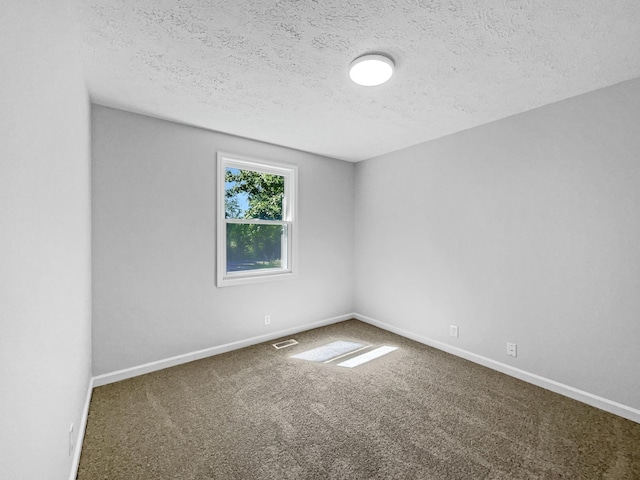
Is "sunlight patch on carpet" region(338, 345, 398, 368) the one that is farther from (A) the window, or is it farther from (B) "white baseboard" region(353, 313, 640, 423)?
(A) the window

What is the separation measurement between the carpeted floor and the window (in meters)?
1.19

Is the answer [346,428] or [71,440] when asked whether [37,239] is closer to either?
[71,440]

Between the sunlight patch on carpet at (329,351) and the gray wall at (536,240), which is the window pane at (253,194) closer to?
the gray wall at (536,240)

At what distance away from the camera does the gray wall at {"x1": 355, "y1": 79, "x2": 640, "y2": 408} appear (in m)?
2.28

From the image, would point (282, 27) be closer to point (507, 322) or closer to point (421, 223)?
point (421, 223)

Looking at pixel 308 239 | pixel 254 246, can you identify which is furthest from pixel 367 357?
pixel 254 246

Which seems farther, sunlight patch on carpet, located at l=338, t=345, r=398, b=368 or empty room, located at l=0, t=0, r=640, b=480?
sunlight patch on carpet, located at l=338, t=345, r=398, b=368

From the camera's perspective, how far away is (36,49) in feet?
3.34

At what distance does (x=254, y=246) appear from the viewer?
376 centimetres

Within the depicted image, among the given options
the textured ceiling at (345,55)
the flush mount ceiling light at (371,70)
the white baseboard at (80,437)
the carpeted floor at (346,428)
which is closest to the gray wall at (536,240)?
the textured ceiling at (345,55)

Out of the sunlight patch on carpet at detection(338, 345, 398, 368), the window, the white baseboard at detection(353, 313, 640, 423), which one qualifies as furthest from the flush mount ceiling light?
the white baseboard at detection(353, 313, 640, 423)

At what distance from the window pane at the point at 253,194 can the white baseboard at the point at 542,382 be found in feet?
8.13

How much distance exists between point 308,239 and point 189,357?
2058 mm

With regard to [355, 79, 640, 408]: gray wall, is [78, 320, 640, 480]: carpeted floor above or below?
below
